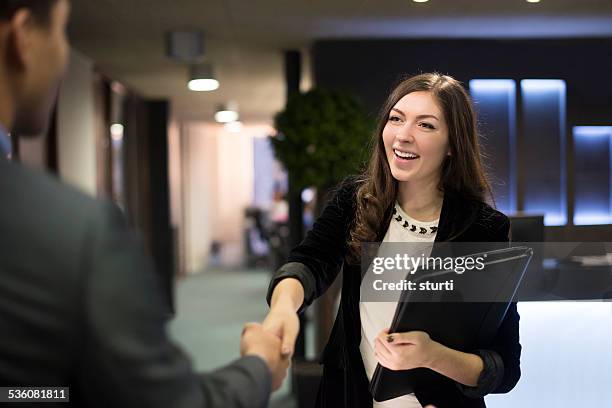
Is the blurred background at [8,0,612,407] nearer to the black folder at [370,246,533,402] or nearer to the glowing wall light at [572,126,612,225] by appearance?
the glowing wall light at [572,126,612,225]

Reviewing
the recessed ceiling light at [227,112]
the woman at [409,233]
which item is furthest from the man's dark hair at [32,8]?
the recessed ceiling light at [227,112]

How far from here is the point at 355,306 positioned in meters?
1.40

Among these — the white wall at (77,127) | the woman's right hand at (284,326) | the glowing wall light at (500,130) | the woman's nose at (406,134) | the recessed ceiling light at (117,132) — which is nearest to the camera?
the woman's right hand at (284,326)

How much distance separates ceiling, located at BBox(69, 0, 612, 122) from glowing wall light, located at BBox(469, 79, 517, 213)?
163 mm

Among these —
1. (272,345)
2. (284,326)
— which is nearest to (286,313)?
(284,326)

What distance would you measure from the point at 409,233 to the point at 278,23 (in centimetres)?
130

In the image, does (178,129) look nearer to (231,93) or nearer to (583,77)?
(231,93)

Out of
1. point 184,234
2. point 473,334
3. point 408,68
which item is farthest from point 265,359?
point 184,234

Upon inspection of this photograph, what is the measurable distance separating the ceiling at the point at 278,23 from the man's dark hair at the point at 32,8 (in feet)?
4.26

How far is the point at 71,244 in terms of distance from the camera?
64cm

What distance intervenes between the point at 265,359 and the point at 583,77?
1393 mm

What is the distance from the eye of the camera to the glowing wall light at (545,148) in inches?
73.1

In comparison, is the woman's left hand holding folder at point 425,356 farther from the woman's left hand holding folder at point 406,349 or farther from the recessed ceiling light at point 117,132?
the recessed ceiling light at point 117,132

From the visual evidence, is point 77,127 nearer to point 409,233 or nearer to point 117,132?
point 117,132
